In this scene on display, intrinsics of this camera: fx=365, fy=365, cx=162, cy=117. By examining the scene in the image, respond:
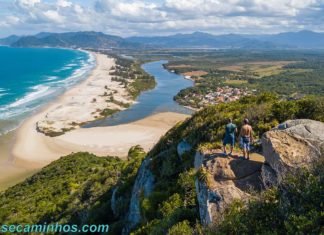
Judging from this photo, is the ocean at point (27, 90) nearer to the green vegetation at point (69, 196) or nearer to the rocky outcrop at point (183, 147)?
the green vegetation at point (69, 196)

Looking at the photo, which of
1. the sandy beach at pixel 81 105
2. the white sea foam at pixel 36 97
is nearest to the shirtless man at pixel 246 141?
the sandy beach at pixel 81 105

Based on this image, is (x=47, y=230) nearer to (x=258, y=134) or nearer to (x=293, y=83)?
(x=258, y=134)

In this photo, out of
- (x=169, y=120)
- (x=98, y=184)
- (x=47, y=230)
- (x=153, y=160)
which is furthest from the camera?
(x=169, y=120)

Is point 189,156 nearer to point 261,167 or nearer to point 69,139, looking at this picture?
point 261,167

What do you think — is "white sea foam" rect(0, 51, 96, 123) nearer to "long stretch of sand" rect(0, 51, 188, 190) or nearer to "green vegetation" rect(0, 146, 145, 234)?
"long stretch of sand" rect(0, 51, 188, 190)

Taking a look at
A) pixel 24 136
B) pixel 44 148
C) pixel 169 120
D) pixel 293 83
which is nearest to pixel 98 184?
pixel 44 148

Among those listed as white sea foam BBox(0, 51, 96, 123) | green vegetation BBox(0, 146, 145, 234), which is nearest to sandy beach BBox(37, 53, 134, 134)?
white sea foam BBox(0, 51, 96, 123)
